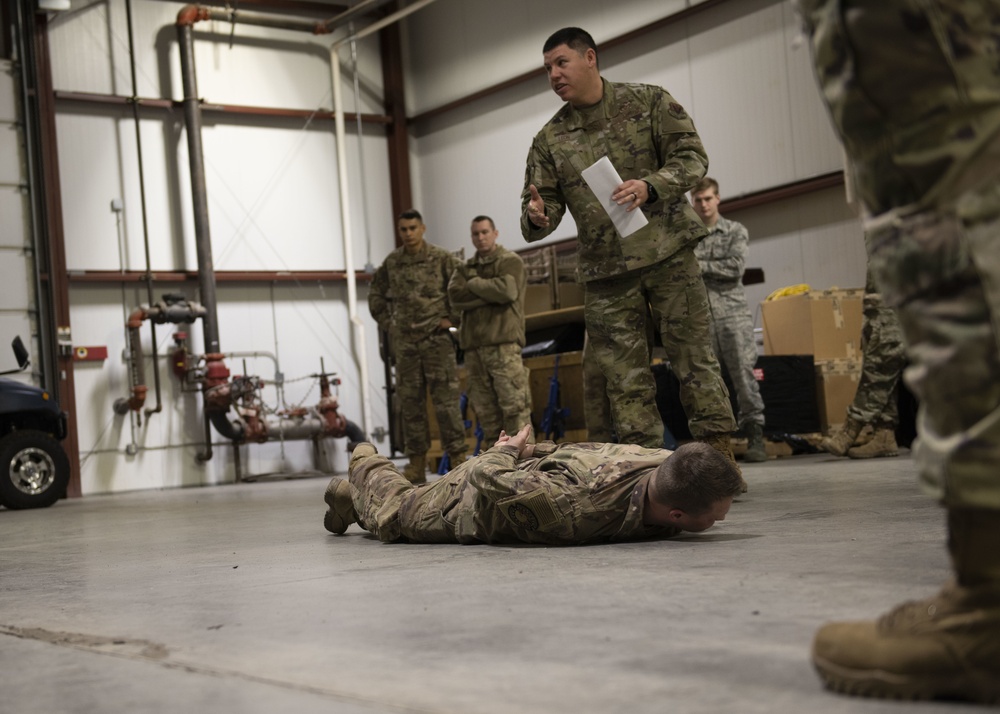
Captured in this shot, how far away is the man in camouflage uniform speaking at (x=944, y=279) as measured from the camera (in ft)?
4.51

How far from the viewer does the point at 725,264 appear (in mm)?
8086

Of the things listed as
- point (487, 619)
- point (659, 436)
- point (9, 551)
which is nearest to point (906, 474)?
point (659, 436)

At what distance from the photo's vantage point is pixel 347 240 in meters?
14.7

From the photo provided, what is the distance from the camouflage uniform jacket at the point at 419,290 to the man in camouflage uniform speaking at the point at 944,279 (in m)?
7.27

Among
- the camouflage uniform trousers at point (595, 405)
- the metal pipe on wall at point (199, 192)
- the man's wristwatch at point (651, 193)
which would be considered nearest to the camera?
the man's wristwatch at point (651, 193)

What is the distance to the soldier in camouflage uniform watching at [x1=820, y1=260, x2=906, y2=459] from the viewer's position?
259 inches

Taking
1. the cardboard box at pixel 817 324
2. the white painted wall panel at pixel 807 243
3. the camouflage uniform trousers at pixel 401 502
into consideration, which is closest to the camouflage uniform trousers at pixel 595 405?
the camouflage uniform trousers at pixel 401 502

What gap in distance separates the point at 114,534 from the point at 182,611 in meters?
3.16

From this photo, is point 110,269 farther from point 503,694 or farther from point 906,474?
point 503,694

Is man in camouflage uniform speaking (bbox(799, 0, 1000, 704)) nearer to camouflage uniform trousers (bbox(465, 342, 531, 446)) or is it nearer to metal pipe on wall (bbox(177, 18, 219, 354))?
camouflage uniform trousers (bbox(465, 342, 531, 446))

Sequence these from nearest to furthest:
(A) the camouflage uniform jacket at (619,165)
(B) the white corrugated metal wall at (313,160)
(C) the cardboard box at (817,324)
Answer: (A) the camouflage uniform jacket at (619,165) < (C) the cardboard box at (817,324) < (B) the white corrugated metal wall at (313,160)

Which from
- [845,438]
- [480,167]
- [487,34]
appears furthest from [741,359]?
[487,34]

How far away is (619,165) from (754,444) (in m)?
3.83

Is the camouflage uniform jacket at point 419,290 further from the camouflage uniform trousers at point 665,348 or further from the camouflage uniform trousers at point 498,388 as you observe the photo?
the camouflage uniform trousers at point 665,348
